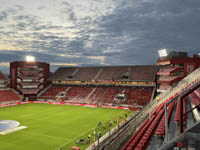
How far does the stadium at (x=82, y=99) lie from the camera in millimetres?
27500

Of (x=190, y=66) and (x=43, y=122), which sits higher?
(x=190, y=66)

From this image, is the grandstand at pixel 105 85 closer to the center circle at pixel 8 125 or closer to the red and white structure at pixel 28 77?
the red and white structure at pixel 28 77

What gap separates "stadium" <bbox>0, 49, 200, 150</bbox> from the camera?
2750 cm

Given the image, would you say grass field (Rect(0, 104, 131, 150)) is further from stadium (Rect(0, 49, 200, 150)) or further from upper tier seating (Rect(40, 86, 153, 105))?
upper tier seating (Rect(40, 86, 153, 105))

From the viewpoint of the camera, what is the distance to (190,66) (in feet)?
179

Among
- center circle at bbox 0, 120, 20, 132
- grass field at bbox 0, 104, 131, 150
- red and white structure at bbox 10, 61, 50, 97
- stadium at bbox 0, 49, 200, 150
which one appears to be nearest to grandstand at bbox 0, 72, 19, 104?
stadium at bbox 0, 49, 200, 150

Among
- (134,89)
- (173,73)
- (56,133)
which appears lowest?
(56,133)

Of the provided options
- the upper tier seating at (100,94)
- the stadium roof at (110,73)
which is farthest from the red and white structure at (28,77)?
the stadium roof at (110,73)

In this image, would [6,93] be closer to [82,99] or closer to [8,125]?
[82,99]

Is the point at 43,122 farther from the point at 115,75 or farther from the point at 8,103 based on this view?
the point at 115,75

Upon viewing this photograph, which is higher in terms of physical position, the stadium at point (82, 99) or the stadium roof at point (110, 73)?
the stadium roof at point (110, 73)

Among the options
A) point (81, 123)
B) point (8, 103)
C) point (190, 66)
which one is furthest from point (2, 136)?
point (190, 66)

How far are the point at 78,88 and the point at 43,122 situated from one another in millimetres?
40781

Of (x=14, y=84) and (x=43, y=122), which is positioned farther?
(x=14, y=84)
